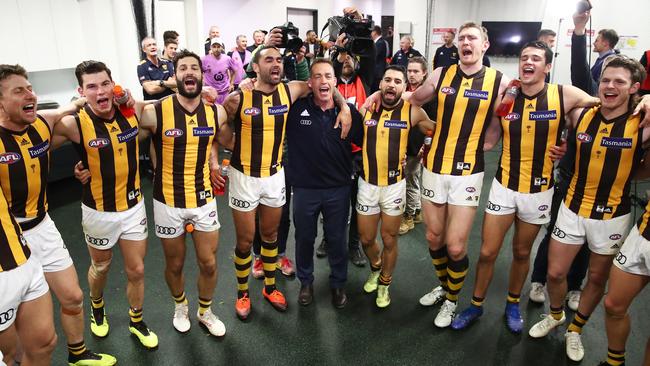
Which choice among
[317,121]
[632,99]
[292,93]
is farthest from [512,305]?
[292,93]

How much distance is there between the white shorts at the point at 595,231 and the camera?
8.10 ft

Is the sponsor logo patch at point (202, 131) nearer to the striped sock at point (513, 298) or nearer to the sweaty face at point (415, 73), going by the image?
the sweaty face at point (415, 73)

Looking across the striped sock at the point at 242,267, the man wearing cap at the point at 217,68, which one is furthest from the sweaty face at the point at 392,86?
the man wearing cap at the point at 217,68

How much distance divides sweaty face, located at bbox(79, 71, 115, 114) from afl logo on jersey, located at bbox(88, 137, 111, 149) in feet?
0.48

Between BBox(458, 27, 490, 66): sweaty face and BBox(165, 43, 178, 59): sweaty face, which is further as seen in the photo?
BBox(165, 43, 178, 59): sweaty face

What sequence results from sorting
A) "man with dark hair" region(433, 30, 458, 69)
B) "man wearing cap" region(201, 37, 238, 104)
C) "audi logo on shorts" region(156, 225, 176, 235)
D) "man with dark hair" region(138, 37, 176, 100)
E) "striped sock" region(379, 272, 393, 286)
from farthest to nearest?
"man with dark hair" region(433, 30, 458, 69), "man wearing cap" region(201, 37, 238, 104), "man with dark hair" region(138, 37, 176, 100), "striped sock" region(379, 272, 393, 286), "audi logo on shorts" region(156, 225, 176, 235)

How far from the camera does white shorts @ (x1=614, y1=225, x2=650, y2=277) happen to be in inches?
85.6

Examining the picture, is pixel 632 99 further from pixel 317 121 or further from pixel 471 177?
pixel 317 121

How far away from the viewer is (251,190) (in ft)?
9.63

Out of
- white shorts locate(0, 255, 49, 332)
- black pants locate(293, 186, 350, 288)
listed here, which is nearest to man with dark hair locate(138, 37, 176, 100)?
black pants locate(293, 186, 350, 288)

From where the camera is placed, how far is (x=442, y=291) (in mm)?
3375

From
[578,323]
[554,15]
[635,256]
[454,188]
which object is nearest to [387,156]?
[454,188]

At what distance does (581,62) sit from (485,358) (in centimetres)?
227

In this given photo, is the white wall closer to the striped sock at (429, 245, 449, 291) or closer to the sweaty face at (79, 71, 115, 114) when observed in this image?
the striped sock at (429, 245, 449, 291)
